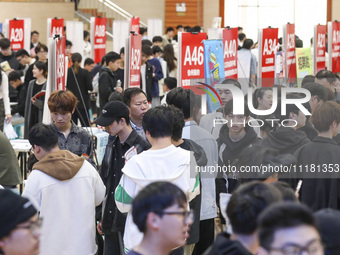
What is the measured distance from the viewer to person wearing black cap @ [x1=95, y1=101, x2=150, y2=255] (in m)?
4.45

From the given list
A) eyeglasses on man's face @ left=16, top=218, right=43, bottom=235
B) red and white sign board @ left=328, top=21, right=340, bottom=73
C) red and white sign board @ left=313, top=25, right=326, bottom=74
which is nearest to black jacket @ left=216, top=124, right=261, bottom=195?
eyeglasses on man's face @ left=16, top=218, right=43, bottom=235

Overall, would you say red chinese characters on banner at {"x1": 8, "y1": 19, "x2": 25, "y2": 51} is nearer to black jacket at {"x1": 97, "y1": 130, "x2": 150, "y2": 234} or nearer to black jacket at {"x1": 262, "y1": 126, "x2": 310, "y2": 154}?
black jacket at {"x1": 97, "y1": 130, "x2": 150, "y2": 234}

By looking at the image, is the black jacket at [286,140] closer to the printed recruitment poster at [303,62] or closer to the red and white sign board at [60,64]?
the red and white sign board at [60,64]

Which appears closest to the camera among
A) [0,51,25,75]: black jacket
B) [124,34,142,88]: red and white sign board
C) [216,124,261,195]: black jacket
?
[216,124,261,195]: black jacket

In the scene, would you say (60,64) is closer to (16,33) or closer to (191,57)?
(191,57)

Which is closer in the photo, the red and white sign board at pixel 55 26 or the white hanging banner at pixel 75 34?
the red and white sign board at pixel 55 26

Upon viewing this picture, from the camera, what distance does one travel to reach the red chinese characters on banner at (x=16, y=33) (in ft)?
43.2

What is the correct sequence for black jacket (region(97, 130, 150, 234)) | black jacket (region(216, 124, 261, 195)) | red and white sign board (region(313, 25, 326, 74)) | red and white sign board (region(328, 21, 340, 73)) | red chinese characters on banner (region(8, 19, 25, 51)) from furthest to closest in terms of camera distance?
red chinese characters on banner (region(8, 19, 25, 51))
red and white sign board (region(328, 21, 340, 73))
red and white sign board (region(313, 25, 326, 74))
black jacket (region(216, 124, 261, 195))
black jacket (region(97, 130, 150, 234))

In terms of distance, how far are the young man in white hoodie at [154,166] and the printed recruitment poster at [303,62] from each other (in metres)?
5.79

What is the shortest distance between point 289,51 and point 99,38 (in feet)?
17.2

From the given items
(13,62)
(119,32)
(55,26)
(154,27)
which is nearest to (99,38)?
(119,32)

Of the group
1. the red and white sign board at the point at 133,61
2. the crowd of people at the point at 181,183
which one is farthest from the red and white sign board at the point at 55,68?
the red and white sign board at the point at 133,61

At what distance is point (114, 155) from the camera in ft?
14.9

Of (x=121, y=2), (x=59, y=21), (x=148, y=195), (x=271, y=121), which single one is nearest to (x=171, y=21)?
(x=121, y=2)
